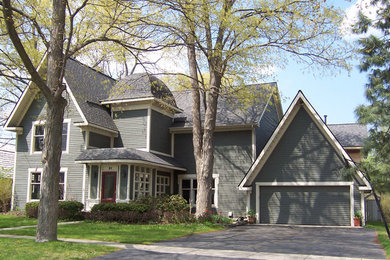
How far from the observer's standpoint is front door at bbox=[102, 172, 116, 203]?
20.4 m

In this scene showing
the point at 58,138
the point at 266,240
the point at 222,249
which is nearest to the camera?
the point at 222,249

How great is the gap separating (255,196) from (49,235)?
12156mm

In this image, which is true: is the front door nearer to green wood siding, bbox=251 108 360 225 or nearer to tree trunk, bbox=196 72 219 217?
tree trunk, bbox=196 72 219 217

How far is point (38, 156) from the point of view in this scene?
73.7ft

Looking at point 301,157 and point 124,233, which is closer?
point 124,233

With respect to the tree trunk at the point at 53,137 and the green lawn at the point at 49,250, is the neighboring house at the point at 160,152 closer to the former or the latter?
the tree trunk at the point at 53,137

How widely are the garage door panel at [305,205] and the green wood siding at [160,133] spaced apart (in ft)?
21.0

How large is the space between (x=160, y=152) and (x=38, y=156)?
6905mm

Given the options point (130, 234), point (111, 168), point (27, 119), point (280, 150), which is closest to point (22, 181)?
point (27, 119)

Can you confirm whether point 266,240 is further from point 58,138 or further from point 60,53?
point 60,53

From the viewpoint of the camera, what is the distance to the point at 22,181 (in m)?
22.5

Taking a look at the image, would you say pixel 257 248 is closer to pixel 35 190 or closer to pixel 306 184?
pixel 306 184

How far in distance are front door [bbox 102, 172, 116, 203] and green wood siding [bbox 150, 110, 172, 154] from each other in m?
2.88

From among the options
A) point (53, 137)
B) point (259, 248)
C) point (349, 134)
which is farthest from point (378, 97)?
point (349, 134)
